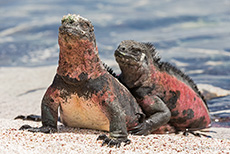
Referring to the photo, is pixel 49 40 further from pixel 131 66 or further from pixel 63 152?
pixel 63 152

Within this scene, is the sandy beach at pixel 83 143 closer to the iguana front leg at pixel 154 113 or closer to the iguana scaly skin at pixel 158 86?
the iguana front leg at pixel 154 113

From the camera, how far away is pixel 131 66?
540 centimetres

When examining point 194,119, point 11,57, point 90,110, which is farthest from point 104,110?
point 11,57

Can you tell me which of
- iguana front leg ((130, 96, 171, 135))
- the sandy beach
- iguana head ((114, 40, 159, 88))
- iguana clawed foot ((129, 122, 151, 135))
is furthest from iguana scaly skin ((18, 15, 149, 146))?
iguana head ((114, 40, 159, 88))

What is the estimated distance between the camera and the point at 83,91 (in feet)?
14.8

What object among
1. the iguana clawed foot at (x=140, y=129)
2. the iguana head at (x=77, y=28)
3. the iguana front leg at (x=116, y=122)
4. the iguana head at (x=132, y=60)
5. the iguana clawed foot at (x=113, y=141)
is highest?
the iguana head at (x=77, y=28)

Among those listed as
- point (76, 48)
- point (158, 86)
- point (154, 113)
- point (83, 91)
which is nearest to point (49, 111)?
point (83, 91)

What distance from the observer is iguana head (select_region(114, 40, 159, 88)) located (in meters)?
5.29

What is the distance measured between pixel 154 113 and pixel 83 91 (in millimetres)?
1347

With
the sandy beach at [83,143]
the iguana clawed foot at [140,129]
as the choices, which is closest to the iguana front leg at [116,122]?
the sandy beach at [83,143]

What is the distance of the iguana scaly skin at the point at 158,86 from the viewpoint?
5.38 meters

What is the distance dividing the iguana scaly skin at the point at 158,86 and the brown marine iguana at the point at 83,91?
1.86ft

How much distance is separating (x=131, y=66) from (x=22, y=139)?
1.95 m

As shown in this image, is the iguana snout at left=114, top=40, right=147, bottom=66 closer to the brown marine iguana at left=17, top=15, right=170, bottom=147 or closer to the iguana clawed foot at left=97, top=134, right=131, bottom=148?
the brown marine iguana at left=17, top=15, right=170, bottom=147
